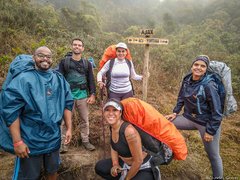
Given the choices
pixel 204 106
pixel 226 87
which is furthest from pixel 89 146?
pixel 226 87

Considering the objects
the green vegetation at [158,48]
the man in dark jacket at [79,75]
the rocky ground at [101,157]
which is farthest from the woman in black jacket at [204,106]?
the man in dark jacket at [79,75]

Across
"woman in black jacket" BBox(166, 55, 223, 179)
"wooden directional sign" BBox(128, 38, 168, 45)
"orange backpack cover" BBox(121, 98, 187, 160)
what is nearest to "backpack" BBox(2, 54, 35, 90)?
"orange backpack cover" BBox(121, 98, 187, 160)

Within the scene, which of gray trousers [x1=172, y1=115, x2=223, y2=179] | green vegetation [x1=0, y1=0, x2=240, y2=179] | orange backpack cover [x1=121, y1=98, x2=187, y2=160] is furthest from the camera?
green vegetation [x1=0, y1=0, x2=240, y2=179]

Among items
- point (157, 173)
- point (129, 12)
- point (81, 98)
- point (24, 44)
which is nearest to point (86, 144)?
point (81, 98)

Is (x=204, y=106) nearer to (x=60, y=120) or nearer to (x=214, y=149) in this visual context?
(x=214, y=149)

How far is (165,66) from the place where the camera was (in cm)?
867

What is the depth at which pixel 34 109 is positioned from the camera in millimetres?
2102

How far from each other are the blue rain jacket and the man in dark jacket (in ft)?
2.52

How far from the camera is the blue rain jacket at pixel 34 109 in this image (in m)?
2.00

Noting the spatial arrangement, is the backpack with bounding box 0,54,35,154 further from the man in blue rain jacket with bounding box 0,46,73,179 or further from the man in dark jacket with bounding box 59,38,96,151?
the man in dark jacket with bounding box 59,38,96,151

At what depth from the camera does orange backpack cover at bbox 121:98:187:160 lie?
2.28 metres

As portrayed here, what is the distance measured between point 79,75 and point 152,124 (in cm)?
140

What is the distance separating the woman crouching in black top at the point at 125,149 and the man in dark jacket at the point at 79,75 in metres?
0.99

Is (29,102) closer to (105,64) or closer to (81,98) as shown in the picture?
(81,98)
